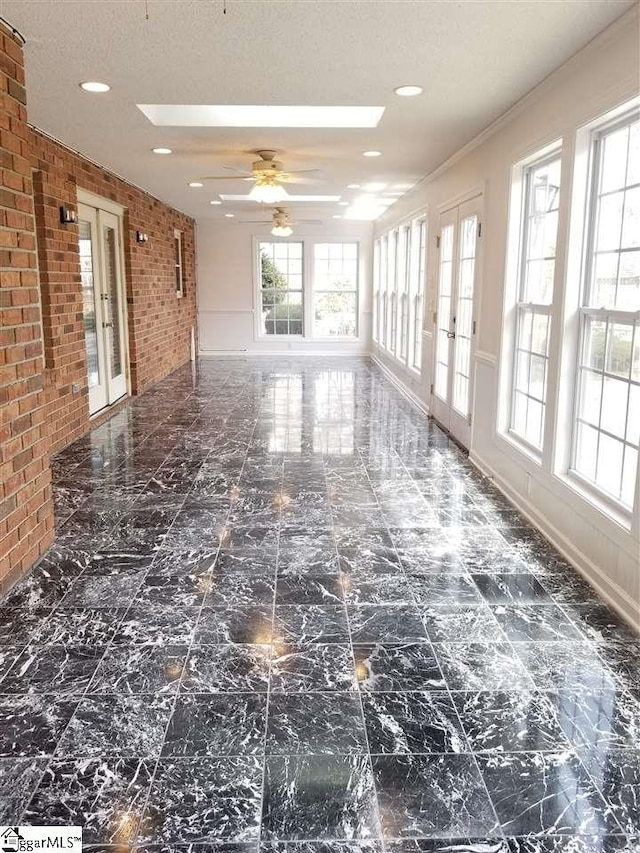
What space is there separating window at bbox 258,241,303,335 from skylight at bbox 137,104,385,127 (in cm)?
783

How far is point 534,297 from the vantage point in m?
4.27

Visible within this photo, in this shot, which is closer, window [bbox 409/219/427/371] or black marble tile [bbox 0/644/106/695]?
black marble tile [bbox 0/644/106/695]

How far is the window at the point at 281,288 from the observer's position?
12562 mm

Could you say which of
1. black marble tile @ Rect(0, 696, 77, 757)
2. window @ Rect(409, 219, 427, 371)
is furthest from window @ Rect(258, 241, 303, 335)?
black marble tile @ Rect(0, 696, 77, 757)

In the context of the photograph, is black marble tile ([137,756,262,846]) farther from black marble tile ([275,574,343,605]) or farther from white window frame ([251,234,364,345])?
white window frame ([251,234,364,345])

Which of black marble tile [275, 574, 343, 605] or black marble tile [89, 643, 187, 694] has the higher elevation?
black marble tile [275, 574, 343, 605]

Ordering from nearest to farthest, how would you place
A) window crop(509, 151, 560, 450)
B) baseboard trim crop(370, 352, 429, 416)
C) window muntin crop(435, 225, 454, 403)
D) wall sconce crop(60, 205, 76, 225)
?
window crop(509, 151, 560, 450) → wall sconce crop(60, 205, 76, 225) → window muntin crop(435, 225, 454, 403) → baseboard trim crop(370, 352, 429, 416)

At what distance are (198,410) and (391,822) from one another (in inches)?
229

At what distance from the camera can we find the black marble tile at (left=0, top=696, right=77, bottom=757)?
2021mm

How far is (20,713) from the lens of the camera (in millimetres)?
2180

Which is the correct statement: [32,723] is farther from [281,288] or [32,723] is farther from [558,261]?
[281,288]

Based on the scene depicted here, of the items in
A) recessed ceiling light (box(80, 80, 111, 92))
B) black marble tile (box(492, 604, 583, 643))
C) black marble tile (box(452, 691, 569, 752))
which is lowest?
black marble tile (box(452, 691, 569, 752))

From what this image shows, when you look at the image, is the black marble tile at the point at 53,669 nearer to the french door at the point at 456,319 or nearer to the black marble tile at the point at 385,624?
the black marble tile at the point at 385,624

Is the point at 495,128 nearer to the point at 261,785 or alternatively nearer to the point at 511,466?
the point at 511,466
